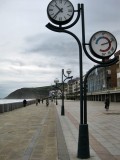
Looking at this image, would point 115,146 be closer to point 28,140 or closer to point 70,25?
point 28,140

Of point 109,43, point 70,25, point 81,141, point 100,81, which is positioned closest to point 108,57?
point 109,43

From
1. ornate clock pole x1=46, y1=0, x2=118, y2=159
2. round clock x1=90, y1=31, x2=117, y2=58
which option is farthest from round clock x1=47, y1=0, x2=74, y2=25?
round clock x1=90, y1=31, x2=117, y2=58

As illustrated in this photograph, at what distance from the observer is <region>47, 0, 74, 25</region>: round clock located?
9352 mm

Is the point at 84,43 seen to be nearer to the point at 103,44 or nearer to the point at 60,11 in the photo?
the point at 103,44

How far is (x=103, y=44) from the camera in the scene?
9.34 meters

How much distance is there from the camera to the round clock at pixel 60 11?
9352 mm

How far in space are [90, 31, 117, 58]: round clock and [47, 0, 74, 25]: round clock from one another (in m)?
0.83

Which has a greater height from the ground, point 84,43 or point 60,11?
point 60,11

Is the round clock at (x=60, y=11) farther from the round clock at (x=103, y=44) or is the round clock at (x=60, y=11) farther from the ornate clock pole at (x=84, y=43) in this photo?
the round clock at (x=103, y=44)

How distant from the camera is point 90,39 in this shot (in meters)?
9.37

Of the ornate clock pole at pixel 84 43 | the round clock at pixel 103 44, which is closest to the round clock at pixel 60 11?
the ornate clock pole at pixel 84 43

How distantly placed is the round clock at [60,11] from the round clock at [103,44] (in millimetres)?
830

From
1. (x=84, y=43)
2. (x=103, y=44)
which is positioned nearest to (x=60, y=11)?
(x=84, y=43)

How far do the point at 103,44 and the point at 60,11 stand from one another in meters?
1.37
